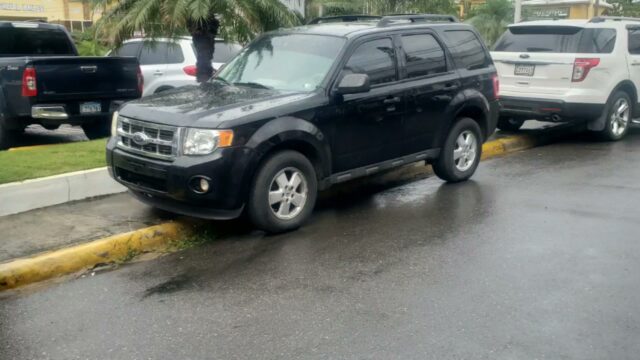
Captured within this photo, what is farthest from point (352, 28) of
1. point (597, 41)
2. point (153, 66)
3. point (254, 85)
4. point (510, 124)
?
point (153, 66)

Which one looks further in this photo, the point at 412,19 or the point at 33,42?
the point at 33,42

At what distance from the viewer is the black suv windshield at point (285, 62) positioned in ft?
22.4

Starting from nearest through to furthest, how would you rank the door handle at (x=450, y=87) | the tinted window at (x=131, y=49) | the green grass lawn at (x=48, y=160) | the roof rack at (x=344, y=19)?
the green grass lawn at (x=48, y=160), the door handle at (x=450, y=87), the roof rack at (x=344, y=19), the tinted window at (x=131, y=49)

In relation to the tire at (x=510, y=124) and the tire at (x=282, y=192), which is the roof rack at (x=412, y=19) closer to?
the tire at (x=282, y=192)

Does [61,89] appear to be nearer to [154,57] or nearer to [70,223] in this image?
[154,57]

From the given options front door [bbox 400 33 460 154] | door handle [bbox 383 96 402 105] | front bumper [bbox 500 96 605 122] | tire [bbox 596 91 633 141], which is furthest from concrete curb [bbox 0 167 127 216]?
tire [bbox 596 91 633 141]

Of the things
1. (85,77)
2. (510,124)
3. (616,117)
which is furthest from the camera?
(510,124)

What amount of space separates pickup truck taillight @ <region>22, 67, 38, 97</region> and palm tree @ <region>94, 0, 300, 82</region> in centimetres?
109

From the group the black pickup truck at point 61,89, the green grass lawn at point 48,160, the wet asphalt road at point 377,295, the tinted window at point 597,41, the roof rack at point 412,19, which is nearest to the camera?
the wet asphalt road at point 377,295

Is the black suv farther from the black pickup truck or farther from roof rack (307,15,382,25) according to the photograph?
the black pickup truck

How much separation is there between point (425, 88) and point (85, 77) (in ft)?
15.0

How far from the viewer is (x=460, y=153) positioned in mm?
8297

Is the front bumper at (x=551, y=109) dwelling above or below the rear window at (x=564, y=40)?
below

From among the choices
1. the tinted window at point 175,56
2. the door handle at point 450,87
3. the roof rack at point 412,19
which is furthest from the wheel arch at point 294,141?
the tinted window at point 175,56
